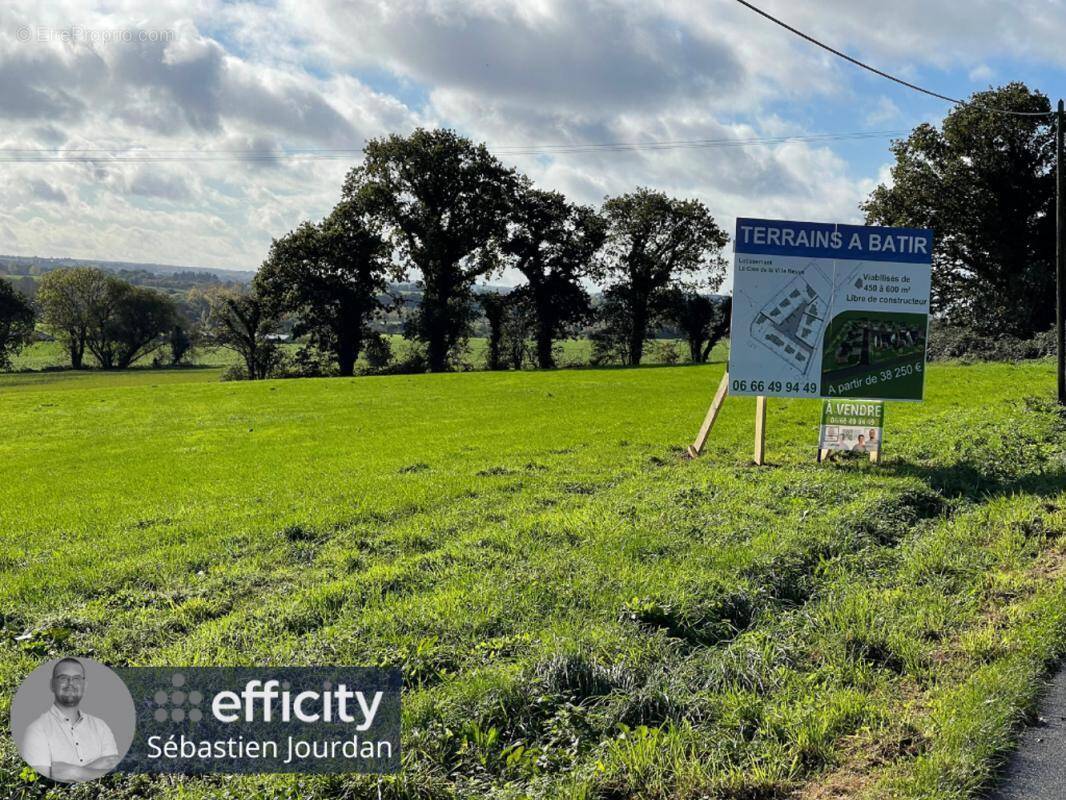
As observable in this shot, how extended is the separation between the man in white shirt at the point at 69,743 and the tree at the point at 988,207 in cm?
5113

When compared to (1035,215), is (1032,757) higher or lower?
lower

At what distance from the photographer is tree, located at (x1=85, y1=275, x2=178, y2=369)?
3339 inches

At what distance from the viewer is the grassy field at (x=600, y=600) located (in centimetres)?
427

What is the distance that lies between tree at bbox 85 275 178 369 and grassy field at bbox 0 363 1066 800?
80.1 metres

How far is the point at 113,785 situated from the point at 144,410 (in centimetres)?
2597

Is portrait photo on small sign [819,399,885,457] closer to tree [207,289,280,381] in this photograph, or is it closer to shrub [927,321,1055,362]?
shrub [927,321,1055,362]

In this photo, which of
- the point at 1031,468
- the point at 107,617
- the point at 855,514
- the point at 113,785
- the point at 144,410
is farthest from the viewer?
the point at 144,410

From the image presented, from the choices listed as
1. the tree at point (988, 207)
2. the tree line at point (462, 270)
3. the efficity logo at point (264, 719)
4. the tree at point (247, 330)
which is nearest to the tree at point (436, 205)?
the tree line at point (462, 270)

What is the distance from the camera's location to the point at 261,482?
43.0 feet

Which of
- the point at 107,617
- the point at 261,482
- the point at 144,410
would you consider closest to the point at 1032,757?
the point at 107,617

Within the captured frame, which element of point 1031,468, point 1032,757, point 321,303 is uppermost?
point 321,303

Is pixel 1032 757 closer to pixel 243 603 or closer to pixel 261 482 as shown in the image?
pixel 243 603

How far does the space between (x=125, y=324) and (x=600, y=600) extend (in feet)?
303

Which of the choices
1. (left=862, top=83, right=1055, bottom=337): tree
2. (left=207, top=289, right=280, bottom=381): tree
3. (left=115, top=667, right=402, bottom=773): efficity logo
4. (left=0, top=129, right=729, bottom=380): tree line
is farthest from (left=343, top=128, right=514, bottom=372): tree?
(left=115, top=667, right=402, bottom=773): efficity logo
